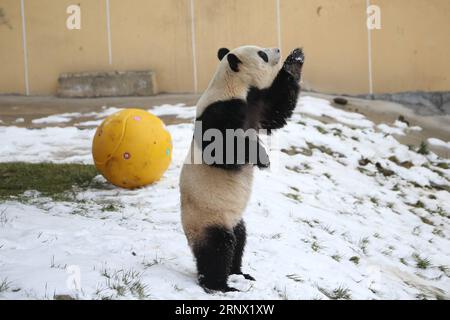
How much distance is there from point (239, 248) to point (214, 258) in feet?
1.22

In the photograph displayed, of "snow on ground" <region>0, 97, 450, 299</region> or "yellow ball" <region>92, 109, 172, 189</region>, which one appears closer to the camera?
"snow on ground" <region>0, 97, 450, 299</region>

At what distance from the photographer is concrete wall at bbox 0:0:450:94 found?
465 inches

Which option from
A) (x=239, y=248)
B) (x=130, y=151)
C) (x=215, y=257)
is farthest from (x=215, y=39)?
(x=215, y=257)

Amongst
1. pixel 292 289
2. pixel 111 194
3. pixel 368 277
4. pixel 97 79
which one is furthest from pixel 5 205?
pixel 97 79

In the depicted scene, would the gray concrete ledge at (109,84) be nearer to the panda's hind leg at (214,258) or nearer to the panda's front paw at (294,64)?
the panda's front paw at (294,64)

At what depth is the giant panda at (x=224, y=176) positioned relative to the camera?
3.69 metres

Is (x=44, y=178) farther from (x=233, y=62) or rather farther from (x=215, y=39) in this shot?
(x=215, y=39)

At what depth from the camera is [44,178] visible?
680 centimetres

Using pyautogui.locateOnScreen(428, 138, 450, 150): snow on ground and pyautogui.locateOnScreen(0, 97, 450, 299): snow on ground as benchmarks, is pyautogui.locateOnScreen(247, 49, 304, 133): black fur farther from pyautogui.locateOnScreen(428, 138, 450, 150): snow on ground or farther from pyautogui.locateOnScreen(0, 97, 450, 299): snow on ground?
pyautogui.locateOnScreen(428, 138, 450, 150): snow on ground

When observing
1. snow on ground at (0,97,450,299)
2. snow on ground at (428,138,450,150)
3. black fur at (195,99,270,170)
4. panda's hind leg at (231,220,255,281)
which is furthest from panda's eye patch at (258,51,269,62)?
snow on ground at (428,138,450,150)

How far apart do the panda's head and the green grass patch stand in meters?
2.77

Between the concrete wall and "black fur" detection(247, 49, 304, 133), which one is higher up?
the concrete wall

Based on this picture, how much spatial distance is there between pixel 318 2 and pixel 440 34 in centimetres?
248
